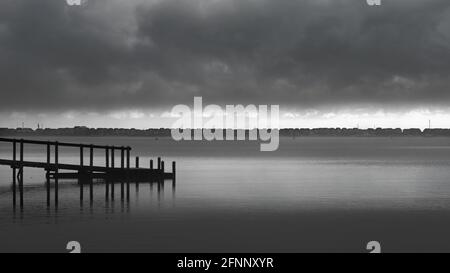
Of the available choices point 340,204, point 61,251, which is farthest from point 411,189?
point 61,251

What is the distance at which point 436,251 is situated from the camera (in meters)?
21.5

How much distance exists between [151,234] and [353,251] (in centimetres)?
814

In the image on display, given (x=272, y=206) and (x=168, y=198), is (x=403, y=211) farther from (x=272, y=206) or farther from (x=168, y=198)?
(x=168, y=198)

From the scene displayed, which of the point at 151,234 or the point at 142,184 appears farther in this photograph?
the point at 142,184

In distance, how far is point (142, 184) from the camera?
43.5 m

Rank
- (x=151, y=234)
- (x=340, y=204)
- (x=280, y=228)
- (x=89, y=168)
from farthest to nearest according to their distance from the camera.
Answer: (x=89, y=168) < (x=340, y=204) < (x=280, y=228) < (x=151, y=234)

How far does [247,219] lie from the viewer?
2833 cm

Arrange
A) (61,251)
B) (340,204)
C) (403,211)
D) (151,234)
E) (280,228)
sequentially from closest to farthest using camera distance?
(61,251)
(151,234)
(280,228)
(403,211)
(340,204)
